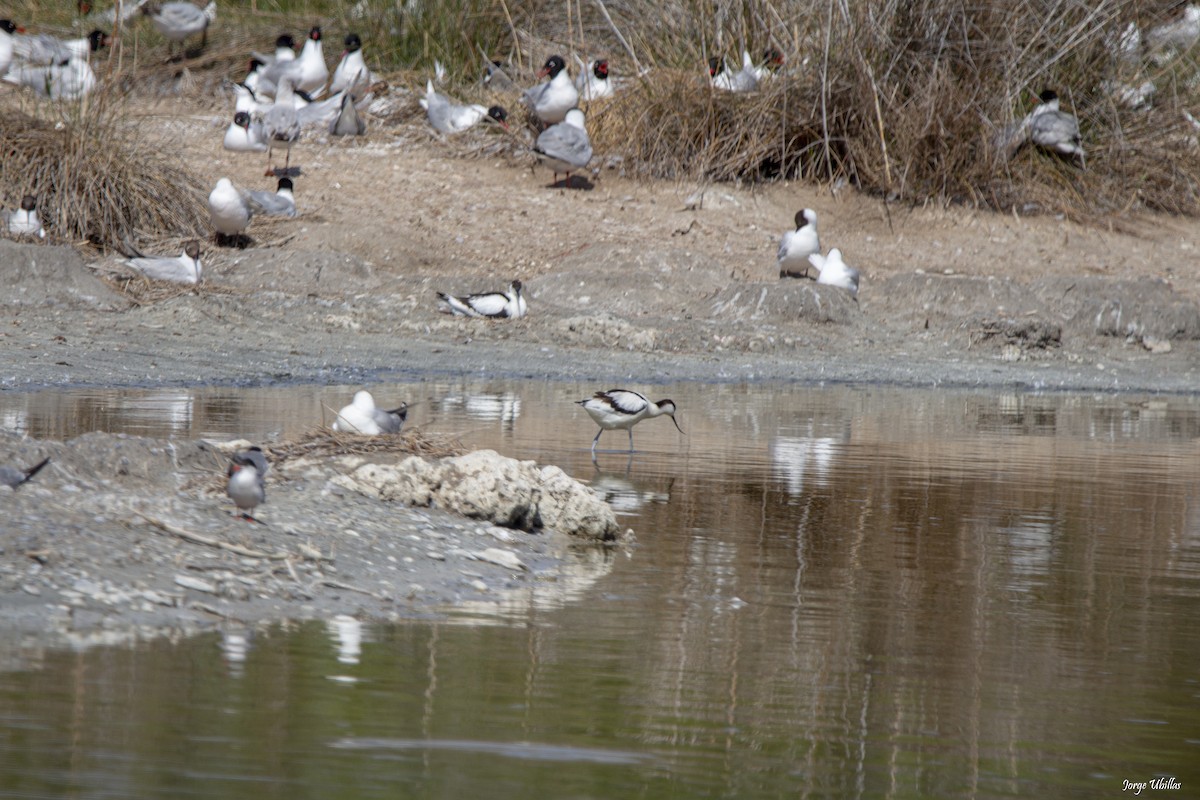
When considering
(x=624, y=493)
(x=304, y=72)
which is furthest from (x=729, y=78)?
(x=624, y=493)

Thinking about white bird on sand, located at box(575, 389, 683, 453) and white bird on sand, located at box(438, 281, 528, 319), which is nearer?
white bird on sand, located at box(575, 389, 683, 453)

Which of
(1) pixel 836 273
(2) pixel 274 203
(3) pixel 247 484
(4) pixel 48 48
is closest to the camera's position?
(3) pixel 247 484

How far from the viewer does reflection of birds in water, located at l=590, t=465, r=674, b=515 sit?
25.5 feet

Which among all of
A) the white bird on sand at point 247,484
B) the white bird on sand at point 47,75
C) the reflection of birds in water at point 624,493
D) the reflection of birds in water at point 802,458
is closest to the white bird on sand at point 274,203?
the white bird on sand at point 47,75

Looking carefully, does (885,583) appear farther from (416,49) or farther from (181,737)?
(416,49)

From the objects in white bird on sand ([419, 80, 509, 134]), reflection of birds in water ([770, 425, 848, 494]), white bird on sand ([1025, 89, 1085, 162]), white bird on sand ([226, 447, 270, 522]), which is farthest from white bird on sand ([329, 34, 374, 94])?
white bird on sand ([226, 447, 270, 522])

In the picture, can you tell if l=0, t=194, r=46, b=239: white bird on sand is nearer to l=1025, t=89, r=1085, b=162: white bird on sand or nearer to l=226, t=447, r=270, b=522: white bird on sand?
l=226, t=447, r=270, b=522: white bird on sand

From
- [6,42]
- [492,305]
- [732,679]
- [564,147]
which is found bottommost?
[732,679]

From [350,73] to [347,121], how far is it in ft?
4.32

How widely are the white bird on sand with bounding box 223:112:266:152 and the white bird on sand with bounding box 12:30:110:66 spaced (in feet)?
9.87

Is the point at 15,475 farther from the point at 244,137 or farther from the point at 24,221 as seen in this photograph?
the point at 244,137

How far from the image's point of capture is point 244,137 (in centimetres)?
2019

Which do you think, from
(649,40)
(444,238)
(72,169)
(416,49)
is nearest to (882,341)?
(444,238)

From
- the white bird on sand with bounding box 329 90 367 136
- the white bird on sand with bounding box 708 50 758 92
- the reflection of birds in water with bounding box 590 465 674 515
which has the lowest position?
the reflection of birds in water with bounding box 590 465 674 515
